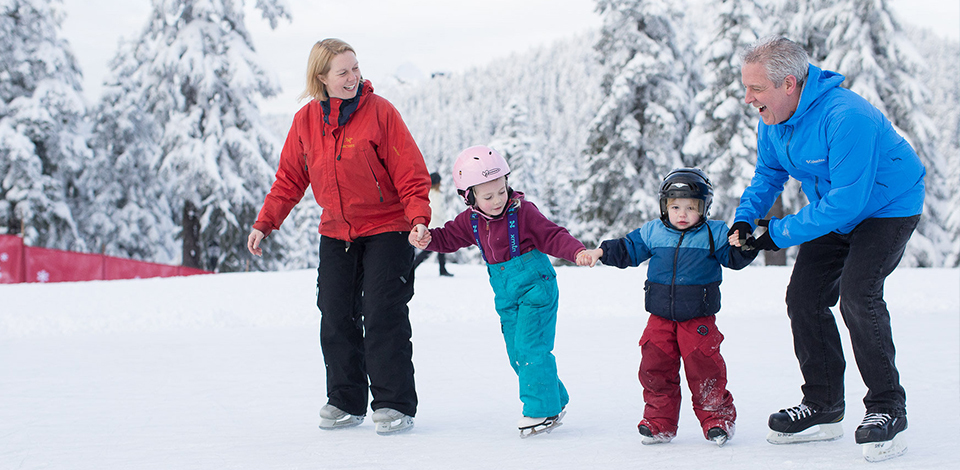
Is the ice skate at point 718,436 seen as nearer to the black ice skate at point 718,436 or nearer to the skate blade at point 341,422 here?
the black ice skate at point 718,436

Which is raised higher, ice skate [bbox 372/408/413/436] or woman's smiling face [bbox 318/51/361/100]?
woman's smiling face [bbox 318/51/361/100]

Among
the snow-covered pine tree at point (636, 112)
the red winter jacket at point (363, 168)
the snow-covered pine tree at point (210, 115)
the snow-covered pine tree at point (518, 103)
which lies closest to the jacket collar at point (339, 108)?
the red winter jacket at point (363, 168)

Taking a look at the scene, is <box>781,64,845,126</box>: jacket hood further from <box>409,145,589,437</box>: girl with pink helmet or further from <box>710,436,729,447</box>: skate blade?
<box>710,436,729,447</box>: skate blade

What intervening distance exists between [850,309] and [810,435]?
0.59 m

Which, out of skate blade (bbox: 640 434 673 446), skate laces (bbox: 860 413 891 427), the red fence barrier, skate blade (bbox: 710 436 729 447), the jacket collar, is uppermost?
the jacket collar

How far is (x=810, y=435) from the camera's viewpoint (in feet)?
10.2

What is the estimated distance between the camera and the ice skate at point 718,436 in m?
3.00

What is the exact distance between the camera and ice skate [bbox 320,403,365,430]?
3535mm

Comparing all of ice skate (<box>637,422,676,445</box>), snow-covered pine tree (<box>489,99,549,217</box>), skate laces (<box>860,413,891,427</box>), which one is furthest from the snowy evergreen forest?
skate laces (<box>860,413,891,427</box>)

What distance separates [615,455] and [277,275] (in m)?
9.58

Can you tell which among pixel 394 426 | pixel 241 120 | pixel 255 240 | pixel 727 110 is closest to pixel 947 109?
pixel 727 110

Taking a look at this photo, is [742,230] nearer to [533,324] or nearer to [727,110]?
[533,324]

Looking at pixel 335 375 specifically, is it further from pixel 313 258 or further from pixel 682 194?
pixel 313 258

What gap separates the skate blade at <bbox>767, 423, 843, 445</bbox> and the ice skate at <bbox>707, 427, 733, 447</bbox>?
0.69ft
